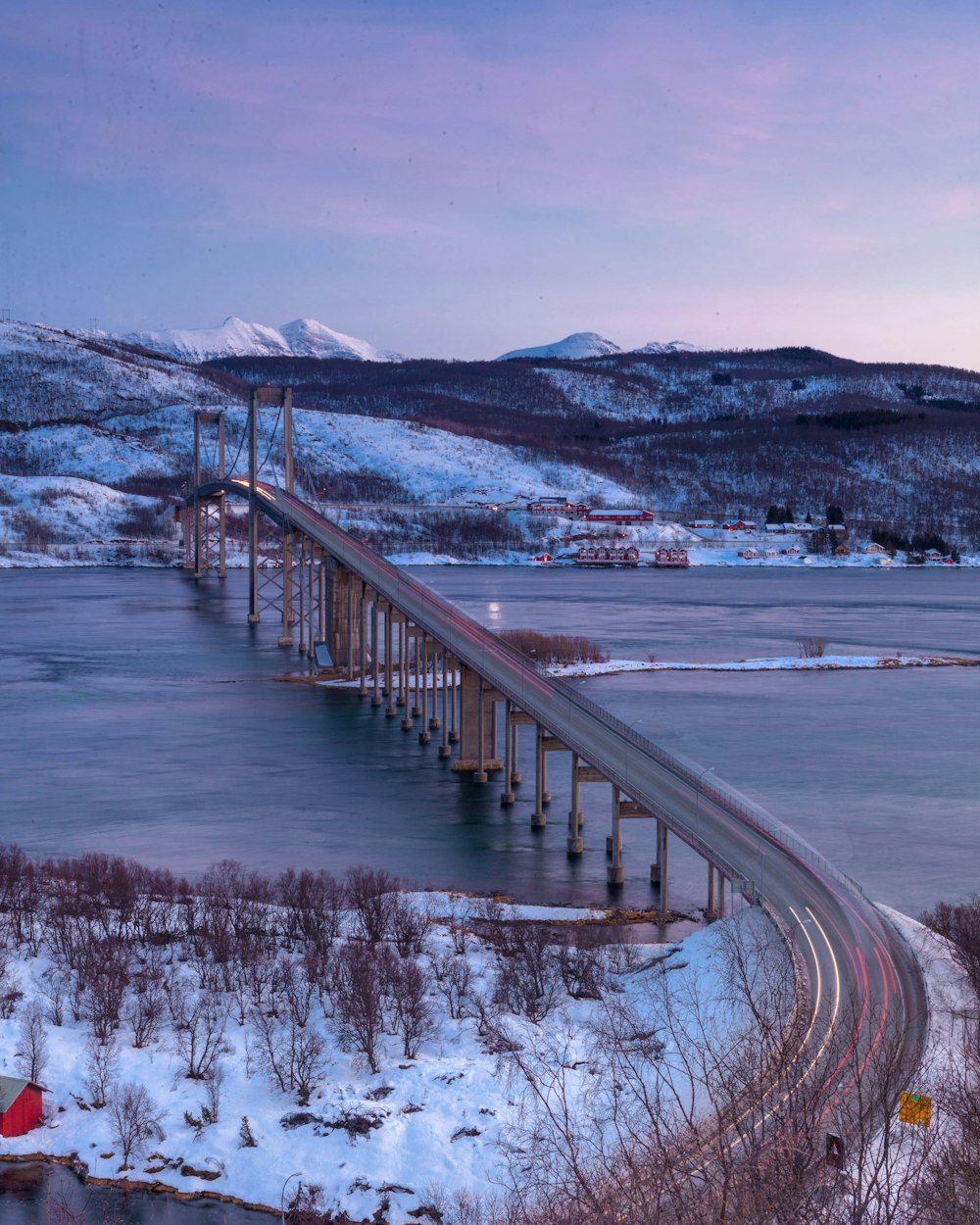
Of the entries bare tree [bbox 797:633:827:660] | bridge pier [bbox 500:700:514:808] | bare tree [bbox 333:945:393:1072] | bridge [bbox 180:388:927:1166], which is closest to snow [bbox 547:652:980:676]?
bare tree [bbox 797:633:827:660]

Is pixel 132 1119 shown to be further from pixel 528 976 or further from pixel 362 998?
pixel 528 976

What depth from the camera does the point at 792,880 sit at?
62.6 ft

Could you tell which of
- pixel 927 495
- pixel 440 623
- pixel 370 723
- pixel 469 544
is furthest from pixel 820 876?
pixel 927 495

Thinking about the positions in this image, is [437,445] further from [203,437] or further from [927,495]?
[927,495]

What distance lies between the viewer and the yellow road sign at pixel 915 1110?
35.5 feet

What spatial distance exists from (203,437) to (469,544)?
5395cm

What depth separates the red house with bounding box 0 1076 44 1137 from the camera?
13.4 m

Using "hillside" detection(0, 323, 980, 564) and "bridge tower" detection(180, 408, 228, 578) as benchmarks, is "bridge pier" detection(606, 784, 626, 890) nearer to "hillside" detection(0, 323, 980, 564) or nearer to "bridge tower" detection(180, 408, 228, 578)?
"bridge tower" detection(180, 408, 228, 578)

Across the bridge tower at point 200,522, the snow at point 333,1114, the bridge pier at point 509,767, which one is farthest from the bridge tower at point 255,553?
the snow at point 333,1114

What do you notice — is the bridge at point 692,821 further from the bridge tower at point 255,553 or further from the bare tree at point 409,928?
the bridge tower at point 255,553

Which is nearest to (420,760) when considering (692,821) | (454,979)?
(692,821)

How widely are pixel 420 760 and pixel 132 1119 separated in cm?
2032

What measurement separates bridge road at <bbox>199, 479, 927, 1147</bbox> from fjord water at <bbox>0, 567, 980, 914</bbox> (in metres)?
1.51

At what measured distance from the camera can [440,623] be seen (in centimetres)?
3684
